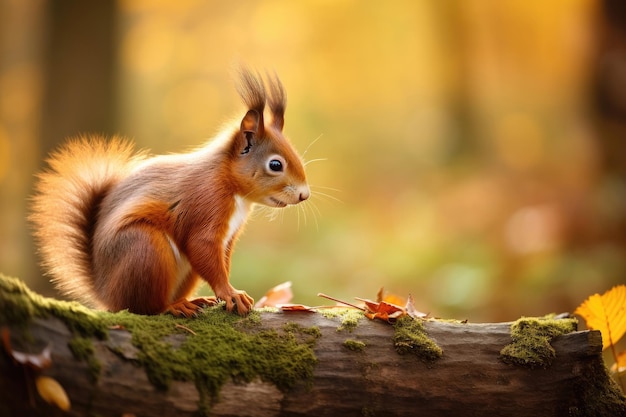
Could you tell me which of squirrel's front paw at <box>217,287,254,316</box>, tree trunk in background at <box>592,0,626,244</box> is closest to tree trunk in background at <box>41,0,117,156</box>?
squirrel's front paw at <box>217,287,254,316</box>

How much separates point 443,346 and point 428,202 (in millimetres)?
6490

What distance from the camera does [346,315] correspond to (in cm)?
221

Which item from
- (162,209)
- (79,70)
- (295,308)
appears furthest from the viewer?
(79,70)

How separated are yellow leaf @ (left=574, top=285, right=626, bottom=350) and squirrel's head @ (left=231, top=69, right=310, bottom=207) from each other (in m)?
1.13

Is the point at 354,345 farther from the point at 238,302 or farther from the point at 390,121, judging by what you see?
the point at 390,121

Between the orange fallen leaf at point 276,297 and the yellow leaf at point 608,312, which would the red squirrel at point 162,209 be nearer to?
the orange fallen leaf at point 276,297

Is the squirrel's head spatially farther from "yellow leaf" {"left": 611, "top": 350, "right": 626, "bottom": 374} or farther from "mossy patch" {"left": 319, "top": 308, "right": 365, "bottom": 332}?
"yellow leaf" {"left": 611, "top": 350, "right": 626, "bottom": 374}

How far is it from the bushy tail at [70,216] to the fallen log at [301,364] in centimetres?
53

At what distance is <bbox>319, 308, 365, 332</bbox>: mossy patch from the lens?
213cm

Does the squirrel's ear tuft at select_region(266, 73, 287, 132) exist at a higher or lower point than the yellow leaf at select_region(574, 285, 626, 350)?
higher

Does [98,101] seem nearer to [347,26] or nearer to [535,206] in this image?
[535,206]

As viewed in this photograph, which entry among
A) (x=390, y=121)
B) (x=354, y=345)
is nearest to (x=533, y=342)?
(x=354, y=345)

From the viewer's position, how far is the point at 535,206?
700 centimetres

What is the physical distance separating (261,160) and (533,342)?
1.18 m
